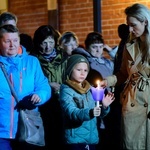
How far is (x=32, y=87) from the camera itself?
4.97 metres

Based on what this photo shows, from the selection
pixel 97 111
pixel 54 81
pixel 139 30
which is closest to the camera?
pixel 97 111

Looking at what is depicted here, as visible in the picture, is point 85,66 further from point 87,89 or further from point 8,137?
point 8,137

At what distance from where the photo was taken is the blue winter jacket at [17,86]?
480 centimetres

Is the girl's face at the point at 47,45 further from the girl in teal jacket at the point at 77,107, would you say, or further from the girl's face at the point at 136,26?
the girl's face at the point at 136,26

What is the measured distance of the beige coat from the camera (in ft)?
15.6

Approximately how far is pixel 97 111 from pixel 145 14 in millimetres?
1142

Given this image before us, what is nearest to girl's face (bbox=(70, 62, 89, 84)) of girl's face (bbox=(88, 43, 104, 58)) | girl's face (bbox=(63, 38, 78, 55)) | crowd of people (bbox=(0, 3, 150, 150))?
crowd of people (bbox=(0, 3, 150, 150))

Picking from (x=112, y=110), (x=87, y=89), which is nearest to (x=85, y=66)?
(x=87, y=89)

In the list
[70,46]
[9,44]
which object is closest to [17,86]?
[9,44]

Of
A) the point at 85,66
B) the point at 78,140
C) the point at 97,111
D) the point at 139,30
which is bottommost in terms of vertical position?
the point at 78,140

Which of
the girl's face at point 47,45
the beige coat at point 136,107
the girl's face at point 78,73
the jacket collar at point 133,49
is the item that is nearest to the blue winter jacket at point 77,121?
the girl's face at point 78,73

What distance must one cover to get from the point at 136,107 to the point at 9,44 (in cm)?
153

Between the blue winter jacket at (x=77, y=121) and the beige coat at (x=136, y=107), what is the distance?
258mm

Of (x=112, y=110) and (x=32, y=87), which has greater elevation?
(x=32, y=87)
